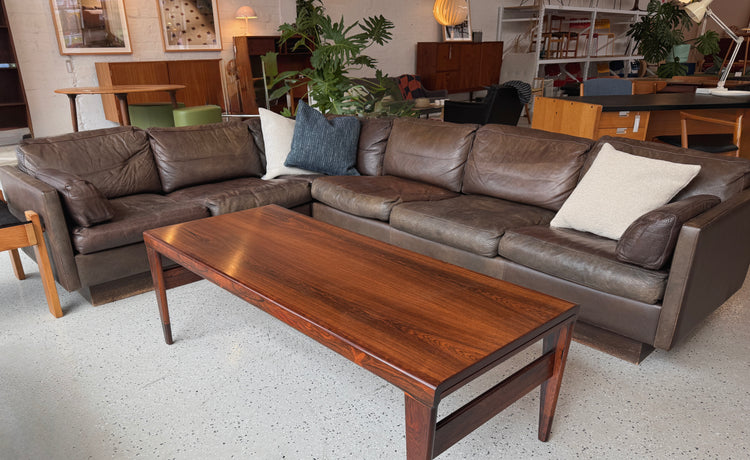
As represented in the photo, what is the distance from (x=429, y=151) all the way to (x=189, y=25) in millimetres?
4551

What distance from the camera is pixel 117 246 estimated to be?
8.50 ft

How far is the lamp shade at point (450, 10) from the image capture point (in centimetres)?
699

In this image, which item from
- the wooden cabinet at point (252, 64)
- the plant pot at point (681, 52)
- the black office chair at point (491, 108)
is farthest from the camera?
the plant pot at point (681, 52)

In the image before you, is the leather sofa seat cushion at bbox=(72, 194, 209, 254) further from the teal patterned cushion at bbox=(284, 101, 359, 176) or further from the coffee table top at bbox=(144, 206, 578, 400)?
the teal patterned cushion at bbox=(284, 101, 359, 176)

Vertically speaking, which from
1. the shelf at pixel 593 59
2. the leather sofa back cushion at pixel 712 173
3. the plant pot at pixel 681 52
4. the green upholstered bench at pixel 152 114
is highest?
the plant pot at pixel 681 52

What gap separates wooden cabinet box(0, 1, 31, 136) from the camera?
517 cm

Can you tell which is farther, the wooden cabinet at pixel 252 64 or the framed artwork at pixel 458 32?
the framed artwork at pixel 458 32

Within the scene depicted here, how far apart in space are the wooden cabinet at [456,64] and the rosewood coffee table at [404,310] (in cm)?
662

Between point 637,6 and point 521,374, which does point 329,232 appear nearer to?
point 521,374

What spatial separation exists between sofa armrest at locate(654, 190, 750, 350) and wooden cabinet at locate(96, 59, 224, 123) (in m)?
5.63

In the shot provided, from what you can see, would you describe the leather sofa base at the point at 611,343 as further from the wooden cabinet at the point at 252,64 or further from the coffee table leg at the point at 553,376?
the wooden cabinet at the point at 252,64

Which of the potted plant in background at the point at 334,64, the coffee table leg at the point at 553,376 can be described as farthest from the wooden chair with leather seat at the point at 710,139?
the coffee table leg at the point at 553,376

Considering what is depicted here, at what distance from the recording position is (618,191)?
230cm

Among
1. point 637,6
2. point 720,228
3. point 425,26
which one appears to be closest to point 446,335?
point 720,228
